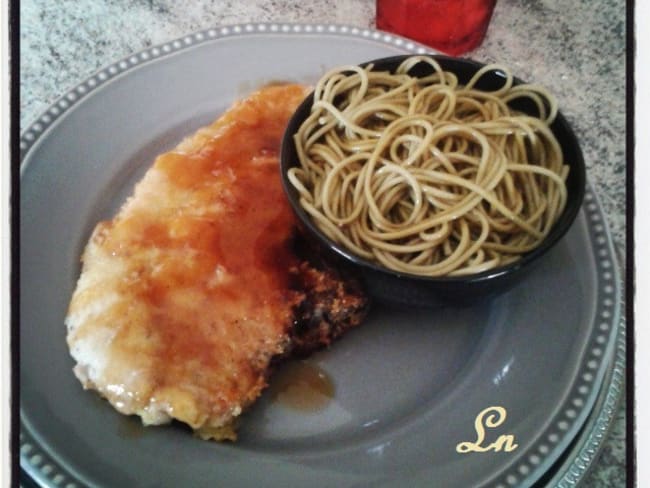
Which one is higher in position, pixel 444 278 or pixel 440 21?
pixel 440 21

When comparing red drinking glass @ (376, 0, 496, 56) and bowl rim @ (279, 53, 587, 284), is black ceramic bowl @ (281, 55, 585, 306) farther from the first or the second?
red drinking glass @ (376, 0, 496, 56)

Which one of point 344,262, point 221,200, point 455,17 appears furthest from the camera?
point 455,17

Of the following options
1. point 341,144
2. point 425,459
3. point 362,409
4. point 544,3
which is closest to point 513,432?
point 425,459

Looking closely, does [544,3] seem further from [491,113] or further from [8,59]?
[8,59]

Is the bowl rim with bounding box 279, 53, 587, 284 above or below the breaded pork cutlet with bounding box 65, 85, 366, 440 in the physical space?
above
